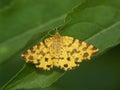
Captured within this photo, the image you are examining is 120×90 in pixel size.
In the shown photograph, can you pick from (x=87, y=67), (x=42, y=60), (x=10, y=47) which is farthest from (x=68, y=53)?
(x=87, y=67)

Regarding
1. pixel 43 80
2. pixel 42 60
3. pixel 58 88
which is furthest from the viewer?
pixel 58 88

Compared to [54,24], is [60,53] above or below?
Answer: below

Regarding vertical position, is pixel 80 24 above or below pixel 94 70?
below

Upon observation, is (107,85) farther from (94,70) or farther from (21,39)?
(21,39)

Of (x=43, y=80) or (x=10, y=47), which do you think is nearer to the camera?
(x=43, y=80)

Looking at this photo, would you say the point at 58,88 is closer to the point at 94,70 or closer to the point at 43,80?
the point at 94,70

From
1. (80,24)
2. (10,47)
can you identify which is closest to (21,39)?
(10,47)

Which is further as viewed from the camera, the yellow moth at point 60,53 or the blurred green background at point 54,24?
the yellow moth at point 60,53

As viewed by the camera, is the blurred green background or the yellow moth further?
the yellow moth

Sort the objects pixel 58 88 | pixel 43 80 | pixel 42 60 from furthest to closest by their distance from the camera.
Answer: pixel 58 88, pixel 42 60, pixel 43 80

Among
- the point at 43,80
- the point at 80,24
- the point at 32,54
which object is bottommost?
the point at 43,80
